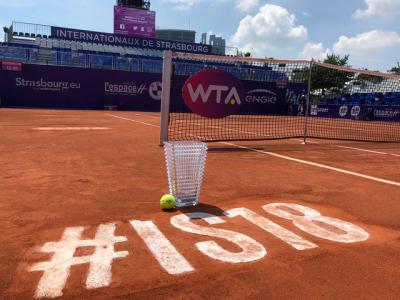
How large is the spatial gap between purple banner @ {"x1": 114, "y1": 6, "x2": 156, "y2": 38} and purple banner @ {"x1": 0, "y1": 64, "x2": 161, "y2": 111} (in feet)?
54.4

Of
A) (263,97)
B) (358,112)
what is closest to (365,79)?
(358,112)

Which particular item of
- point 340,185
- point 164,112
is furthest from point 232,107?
point 340,185

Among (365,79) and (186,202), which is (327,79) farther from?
(186,202)

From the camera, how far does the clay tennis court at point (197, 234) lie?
292 cm

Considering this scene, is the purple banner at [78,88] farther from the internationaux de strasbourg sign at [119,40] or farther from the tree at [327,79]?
the tree at [327,79]

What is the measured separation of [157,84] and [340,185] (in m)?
31.1

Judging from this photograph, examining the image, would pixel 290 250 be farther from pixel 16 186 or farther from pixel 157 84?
pixel 157 84

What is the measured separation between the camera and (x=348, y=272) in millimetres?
3215

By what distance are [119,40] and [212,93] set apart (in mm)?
37475

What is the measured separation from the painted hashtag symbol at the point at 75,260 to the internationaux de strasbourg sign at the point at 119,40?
42.9m

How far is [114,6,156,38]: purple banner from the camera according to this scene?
159 ft

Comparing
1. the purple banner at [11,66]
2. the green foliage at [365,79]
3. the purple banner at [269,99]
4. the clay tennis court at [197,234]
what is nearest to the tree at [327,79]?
the purple banner at [269,99]

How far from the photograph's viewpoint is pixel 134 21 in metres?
49.2

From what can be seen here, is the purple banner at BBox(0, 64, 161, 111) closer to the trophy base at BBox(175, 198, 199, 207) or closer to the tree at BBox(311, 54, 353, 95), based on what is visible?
the tree at BBox(311, 54, 353, 95)
